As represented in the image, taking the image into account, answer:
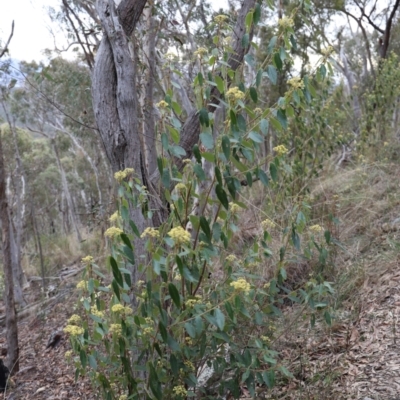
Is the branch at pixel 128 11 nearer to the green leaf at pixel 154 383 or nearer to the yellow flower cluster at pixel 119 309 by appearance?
the yellow flower cluster at pixel 119 309

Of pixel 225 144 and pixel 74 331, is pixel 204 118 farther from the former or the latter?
pixel 74 331

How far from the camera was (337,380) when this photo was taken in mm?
2730

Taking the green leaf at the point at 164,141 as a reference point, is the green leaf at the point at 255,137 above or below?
below

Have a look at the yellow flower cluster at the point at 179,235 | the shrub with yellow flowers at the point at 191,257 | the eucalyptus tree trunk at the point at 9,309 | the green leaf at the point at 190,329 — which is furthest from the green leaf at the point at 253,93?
the eucalyptus tree trunk at the point at 9,309

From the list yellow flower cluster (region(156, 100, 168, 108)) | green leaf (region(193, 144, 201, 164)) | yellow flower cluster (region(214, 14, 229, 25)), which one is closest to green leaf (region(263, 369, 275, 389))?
green leaf (region(193, 144, 201, 164))

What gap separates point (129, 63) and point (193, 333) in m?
1.58

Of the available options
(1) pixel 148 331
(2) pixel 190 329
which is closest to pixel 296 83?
(2) pixel 190 329

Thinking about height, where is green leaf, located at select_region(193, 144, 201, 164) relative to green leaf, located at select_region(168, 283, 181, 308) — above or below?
above

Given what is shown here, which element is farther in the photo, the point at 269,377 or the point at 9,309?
the point at 9,309

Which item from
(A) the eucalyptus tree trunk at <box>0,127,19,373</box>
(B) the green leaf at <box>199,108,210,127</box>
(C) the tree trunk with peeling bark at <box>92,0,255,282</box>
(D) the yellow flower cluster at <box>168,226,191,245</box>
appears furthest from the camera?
(A) the eucalyptus tree trunk at <box>0,127,19,373</box>

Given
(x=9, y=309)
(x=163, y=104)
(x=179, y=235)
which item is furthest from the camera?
(x=9, y=309)

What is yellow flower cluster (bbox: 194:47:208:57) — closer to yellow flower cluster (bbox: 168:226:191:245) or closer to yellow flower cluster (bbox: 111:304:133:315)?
yellow flower cluster (bbox: 168:226:191:245)

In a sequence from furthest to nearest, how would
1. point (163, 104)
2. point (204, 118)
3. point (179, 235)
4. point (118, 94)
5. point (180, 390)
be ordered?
point (118, 94) < point (180, 390) < point (163, 104) < point (204, 118) < point (179, 235)

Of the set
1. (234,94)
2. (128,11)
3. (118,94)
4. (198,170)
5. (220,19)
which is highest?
(128,11)
